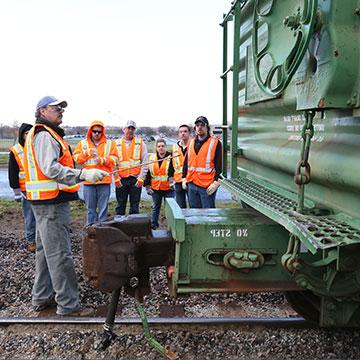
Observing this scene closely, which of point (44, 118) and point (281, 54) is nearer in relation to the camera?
point (281, 54)

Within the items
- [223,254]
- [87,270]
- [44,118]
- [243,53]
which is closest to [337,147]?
[223,254]

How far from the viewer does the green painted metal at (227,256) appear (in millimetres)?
2652

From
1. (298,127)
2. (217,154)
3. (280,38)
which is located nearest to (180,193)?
(217,154)

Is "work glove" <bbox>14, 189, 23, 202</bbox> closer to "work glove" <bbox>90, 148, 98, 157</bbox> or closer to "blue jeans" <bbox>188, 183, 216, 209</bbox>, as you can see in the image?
"work glove" <bbox>90, 148, 98, 157</bbox>

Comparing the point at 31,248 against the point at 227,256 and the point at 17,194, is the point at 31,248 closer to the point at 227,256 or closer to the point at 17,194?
the point at 17,194

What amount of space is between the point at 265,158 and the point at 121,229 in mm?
1378

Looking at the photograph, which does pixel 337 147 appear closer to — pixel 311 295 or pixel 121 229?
pixel 121 229

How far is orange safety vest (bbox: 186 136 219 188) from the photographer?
6.34 metres

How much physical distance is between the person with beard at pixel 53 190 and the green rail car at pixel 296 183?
1411mm

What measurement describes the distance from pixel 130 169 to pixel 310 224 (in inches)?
229

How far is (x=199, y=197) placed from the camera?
6672mm

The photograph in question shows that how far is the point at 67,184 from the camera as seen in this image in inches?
161

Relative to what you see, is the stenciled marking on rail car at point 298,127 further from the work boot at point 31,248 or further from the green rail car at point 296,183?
the work boot at point 31,248

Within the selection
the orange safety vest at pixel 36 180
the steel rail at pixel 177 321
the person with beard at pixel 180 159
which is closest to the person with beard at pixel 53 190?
the orange safety vest at pixel 36 180
